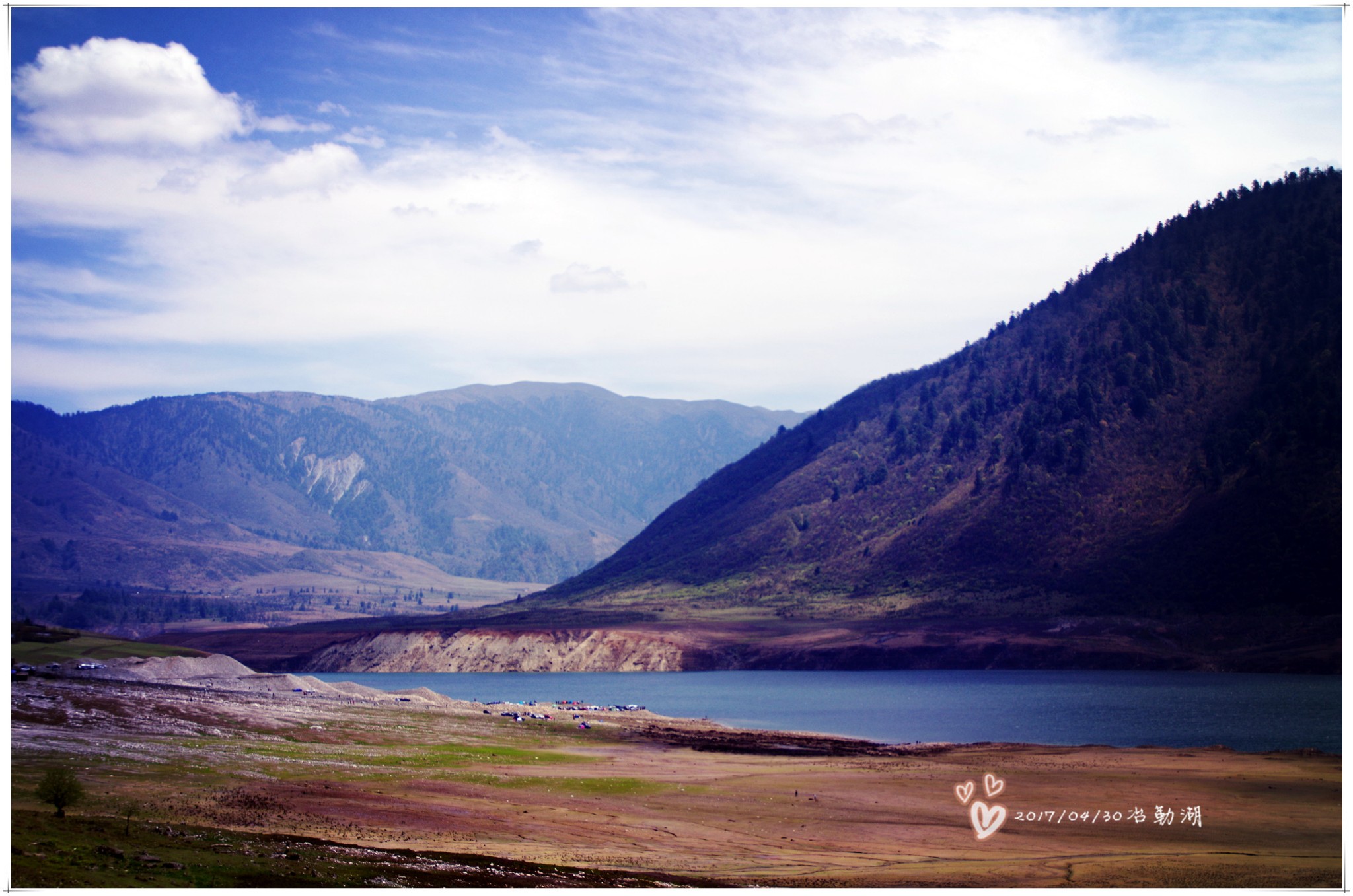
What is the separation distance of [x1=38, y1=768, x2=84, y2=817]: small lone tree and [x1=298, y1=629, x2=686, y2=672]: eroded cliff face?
135 m

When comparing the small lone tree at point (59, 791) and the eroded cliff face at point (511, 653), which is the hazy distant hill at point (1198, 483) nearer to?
the eroded cliff face at point (511, 653)

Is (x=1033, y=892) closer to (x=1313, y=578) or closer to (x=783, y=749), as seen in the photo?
(x=783, y=749)

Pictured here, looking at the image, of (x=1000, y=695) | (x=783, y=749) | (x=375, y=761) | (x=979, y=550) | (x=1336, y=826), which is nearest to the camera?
(x=1336, y=826)

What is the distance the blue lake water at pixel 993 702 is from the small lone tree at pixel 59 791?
5282cm

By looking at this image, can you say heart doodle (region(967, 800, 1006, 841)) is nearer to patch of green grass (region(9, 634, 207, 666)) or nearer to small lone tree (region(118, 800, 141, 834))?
small lone tree (region(118, 800, 141, 834))

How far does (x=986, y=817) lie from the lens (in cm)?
5019

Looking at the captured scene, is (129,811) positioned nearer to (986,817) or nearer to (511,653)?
(986,817)

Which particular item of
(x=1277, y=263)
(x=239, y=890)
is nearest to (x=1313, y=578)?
(x=1277, y=263)

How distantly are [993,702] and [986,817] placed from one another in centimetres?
5857

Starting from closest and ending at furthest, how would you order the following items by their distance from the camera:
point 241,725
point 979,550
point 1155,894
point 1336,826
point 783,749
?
point 1155,894
point 1336,826
point 241,725
point 783,749
point 979,550

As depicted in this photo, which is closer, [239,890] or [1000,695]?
[239,890]

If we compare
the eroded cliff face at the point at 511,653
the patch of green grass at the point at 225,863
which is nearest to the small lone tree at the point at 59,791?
the patch of green grass at the point at 225,863

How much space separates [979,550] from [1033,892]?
162m

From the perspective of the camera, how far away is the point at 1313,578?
142 meters
